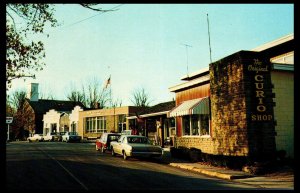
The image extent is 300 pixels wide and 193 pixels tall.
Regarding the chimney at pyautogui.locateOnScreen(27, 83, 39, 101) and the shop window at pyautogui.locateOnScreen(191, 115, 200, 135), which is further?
the chimney at pyautogui.locateOnScreen(27, 83, 39, 101)

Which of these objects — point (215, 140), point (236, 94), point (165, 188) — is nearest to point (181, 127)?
point (215, 140)

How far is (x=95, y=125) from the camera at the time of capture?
2275 inches

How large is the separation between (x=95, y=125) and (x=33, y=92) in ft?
111

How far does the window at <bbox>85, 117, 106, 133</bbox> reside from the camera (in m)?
55.7

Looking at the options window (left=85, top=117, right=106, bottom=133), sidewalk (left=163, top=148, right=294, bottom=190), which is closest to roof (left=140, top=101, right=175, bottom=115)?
sidewalk (left=163, top=148, right=294, bottom=190)

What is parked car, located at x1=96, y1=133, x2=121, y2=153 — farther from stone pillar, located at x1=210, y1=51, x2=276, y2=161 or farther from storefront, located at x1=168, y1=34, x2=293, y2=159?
stone pillar, located at x1=210, y1=51, x2=276, y2=161

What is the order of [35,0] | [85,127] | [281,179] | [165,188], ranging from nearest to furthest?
1. [35,0]
2. [165,188]
3. [281,179]
4. [85,127]

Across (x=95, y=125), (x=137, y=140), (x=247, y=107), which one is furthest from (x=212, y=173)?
(x=95, y=125)

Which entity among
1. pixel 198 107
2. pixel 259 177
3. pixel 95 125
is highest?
pixel 198 107

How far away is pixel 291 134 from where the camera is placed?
57.4 feet

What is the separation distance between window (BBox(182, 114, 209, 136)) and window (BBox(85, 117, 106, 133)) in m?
32.6

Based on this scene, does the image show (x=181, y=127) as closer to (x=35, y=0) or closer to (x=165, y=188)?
(x=165, y=188)

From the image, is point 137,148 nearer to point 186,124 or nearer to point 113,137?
point 186,124

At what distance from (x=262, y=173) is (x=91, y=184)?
7610 millimetres
